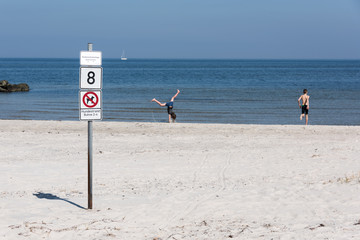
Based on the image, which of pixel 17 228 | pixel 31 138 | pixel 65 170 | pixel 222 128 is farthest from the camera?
pixel 222 128

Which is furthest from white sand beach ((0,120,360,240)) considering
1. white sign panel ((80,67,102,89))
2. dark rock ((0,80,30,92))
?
dark rock ((0,80,30,92))

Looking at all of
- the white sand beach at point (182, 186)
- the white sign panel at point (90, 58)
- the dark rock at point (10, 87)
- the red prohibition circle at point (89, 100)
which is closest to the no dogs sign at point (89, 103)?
the red prohibition circle at point (89, 100)

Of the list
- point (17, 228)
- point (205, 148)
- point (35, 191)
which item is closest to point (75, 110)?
point (205, 148)

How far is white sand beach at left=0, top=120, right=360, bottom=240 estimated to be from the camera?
6570mm

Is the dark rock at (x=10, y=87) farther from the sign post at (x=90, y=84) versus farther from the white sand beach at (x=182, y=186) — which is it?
the sign post at (x=90, y=84)

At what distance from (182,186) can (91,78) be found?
3.32 m

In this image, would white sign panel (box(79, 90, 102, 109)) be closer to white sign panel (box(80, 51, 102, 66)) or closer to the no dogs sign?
the no dogs sign

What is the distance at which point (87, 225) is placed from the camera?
6754 millimetres

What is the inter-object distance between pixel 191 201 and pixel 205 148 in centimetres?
651

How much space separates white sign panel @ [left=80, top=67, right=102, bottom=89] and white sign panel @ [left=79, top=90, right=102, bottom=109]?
0.09 meters

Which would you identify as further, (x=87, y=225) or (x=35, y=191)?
(x=35, y=191)

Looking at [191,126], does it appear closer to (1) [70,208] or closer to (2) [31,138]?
(2) [31,138]

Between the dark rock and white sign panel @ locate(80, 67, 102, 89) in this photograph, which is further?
the dark rock

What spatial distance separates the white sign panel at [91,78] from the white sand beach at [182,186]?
1889 millimetres
